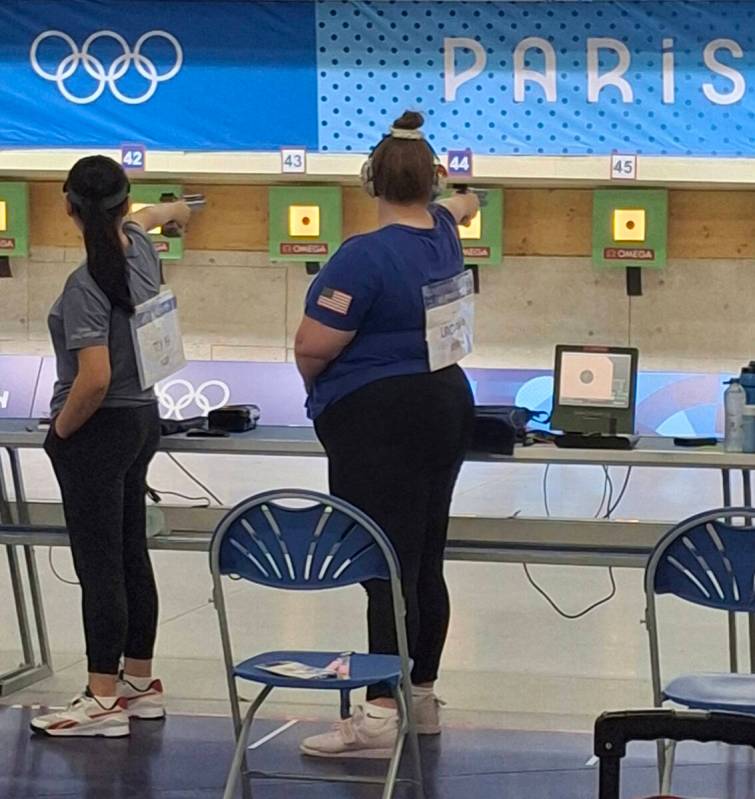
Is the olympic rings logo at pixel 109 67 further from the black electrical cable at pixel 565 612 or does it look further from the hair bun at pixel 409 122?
the black electrical cable at pixel 565 612

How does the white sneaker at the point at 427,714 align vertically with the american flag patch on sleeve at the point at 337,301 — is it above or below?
below

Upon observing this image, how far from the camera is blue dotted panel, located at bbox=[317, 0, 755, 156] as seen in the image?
4.75 m

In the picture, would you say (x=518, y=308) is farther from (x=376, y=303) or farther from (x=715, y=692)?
(x=715, y=692)

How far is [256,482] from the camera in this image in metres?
7.29

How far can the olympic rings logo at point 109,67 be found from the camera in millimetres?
4875

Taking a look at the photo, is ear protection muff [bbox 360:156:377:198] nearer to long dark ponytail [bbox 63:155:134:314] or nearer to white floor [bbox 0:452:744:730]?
long dark ponytail [bbox 63:155:134:314]

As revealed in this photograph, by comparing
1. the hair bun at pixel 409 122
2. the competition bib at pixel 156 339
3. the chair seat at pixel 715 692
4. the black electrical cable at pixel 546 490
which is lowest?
the black electrical cable at pixel 546 490

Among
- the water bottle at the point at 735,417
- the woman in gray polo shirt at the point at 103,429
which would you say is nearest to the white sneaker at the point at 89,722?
the woman in gray polo shirt at the point at 103,429

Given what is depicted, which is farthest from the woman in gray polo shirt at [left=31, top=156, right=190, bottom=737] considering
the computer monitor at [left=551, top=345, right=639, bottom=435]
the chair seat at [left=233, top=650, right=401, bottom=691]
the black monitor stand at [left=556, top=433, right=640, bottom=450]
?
the computer monitor at [left=551, top=345, right=639, bottom=435]

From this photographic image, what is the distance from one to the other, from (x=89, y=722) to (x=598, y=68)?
8.72 ft

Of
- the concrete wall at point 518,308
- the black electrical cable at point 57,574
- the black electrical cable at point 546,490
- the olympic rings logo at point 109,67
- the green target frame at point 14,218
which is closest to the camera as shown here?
the olympic rings logo at point 109,67

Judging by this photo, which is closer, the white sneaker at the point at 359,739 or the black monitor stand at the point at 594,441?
the white sneaker at the point at 359,739

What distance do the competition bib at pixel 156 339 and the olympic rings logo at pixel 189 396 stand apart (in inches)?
110

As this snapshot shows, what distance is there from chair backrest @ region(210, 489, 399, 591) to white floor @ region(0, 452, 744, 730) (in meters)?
1.26
